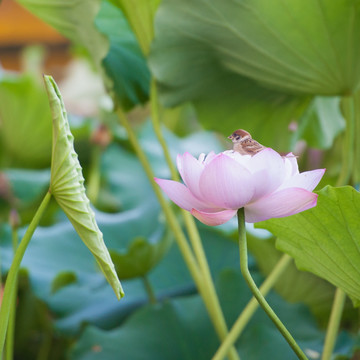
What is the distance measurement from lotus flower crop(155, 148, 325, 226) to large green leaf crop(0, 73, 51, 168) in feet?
2.83

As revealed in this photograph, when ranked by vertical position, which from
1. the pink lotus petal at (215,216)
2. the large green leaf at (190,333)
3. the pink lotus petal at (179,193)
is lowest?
the large green leaf at (190,333)

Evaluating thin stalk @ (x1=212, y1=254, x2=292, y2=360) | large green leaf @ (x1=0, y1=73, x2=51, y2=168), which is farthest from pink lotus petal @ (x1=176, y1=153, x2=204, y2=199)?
large green leaf @ (x1=0, y1=73, x2=51, y2=168)

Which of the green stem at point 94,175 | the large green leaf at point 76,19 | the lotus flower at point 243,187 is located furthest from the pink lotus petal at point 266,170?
the green stem at point 94,175

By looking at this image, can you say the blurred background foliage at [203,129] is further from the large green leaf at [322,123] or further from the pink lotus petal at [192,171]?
the pink lotus petal at [192,171]

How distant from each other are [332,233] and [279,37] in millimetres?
245

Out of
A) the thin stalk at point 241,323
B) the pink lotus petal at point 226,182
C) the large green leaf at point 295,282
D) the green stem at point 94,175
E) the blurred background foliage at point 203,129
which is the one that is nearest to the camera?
the pink lotus petal at point 226,182

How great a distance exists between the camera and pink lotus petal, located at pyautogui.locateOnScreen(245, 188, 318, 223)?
28 cm

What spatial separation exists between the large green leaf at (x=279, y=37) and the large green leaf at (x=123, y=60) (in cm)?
8

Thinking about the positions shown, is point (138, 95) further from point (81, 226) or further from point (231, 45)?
point (81, 226)

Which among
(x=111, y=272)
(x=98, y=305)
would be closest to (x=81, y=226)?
(x=111, y=272)

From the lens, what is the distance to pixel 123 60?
65 cm

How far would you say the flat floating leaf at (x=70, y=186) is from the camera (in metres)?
0.30

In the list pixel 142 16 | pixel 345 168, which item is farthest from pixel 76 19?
pixel 345 168

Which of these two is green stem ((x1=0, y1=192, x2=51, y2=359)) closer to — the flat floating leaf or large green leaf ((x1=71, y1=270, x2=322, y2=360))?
the flat floating leaf
